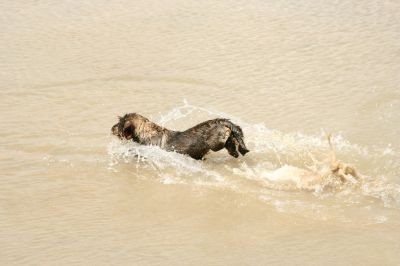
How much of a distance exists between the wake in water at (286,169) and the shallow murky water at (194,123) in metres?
0.02

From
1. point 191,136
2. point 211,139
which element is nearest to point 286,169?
point 211,139

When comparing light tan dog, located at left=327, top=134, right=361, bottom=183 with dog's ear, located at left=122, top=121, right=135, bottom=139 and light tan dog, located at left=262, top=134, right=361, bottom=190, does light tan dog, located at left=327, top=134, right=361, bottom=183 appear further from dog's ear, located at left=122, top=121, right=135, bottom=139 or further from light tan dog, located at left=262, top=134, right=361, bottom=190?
dog's ear, located at left=122, top=121, right=135, bottom=139

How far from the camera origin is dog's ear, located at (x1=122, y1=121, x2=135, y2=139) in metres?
8.17

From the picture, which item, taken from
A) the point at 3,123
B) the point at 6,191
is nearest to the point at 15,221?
the point at 6,191

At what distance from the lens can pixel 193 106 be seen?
9766 mm

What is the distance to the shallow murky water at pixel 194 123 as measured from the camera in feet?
21.1

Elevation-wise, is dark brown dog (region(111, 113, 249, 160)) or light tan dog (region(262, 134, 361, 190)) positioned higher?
dark brown dog (region(111, 113, 249, 160))

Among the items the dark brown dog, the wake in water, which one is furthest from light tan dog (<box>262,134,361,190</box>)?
the dark brown dog

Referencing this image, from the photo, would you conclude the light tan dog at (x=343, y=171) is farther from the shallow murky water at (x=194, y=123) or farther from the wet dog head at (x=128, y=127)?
the wet dog head at (x=128, y=127)

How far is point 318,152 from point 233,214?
182 centimetres

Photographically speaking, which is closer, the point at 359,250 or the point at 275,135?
the point at 359,250

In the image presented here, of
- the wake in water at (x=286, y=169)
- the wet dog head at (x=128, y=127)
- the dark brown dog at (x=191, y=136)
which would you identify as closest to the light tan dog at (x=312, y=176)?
the wake in water at (x=286, y=169)

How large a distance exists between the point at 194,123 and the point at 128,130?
1.34 meters

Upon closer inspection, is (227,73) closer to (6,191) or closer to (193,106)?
(193,106)
